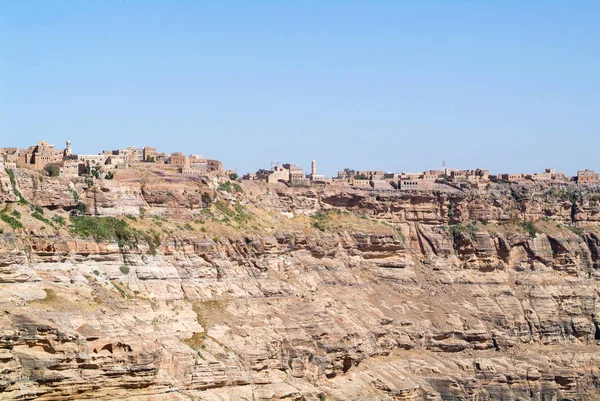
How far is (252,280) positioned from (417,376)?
12.6 metres

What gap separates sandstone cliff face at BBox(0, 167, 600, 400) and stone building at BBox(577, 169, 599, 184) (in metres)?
4.35

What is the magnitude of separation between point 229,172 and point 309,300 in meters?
25.4

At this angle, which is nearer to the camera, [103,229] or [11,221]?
[11,221]

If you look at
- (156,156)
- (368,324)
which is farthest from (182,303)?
(156,156)

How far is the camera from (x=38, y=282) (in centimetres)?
6894

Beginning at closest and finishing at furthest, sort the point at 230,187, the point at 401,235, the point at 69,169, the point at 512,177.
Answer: the point at 69,169 → the point at 230,187 → the point at 401,235 → the point at 512,177

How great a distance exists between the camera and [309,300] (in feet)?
286

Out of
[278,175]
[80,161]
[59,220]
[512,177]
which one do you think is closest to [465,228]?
[512,177]

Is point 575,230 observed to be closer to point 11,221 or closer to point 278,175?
point 278,175

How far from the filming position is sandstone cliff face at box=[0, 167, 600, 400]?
66750mm

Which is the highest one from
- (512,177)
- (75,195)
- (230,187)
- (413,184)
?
(512,177)

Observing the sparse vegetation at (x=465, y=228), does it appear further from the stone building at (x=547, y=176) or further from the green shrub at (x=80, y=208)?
the green shrub at (x=80, y=208)

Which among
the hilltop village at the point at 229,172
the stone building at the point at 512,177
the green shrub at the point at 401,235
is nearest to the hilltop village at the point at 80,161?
the hilltop village at the point at 229,172

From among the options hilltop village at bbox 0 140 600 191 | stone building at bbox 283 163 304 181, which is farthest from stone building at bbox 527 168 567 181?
stone building at bbox 283 163 304 181
